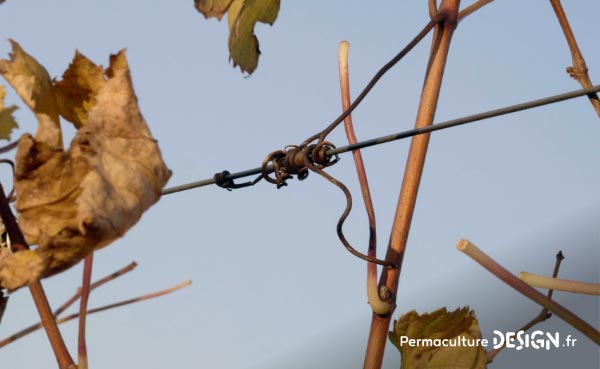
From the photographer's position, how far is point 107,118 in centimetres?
61

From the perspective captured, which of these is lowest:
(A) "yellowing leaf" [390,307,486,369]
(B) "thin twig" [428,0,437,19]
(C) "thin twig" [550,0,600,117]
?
(A) "yellowing leaf" [390,307,486,369]

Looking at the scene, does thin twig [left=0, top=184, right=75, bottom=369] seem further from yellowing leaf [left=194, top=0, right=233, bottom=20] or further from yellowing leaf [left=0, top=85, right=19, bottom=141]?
yellowing leaf [left=194, top=0, right=233, bottom=20]

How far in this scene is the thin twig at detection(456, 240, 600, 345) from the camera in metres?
0.73

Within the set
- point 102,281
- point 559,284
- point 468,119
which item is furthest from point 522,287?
point 102,281

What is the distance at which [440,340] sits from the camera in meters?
0.95

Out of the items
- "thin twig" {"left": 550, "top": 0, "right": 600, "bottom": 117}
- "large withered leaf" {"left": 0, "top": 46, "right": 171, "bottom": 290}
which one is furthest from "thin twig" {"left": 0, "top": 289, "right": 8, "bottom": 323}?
"thin twig" {"left": 550, "top": 0, "right": 600, "bottom": 117}

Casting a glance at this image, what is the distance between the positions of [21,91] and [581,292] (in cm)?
50

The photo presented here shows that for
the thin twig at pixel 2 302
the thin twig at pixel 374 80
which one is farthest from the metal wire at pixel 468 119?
the thin twig at pixel 2 302

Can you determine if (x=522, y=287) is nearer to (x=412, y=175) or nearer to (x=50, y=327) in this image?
(x=412, y=175)

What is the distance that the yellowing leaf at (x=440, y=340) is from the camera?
93cm

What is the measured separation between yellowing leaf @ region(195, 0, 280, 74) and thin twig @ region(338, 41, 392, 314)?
11 centimetres

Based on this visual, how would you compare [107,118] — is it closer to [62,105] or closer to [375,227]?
[62,105]

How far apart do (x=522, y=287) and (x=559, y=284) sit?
0.10 ft

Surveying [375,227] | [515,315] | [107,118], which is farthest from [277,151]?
[515,315]
